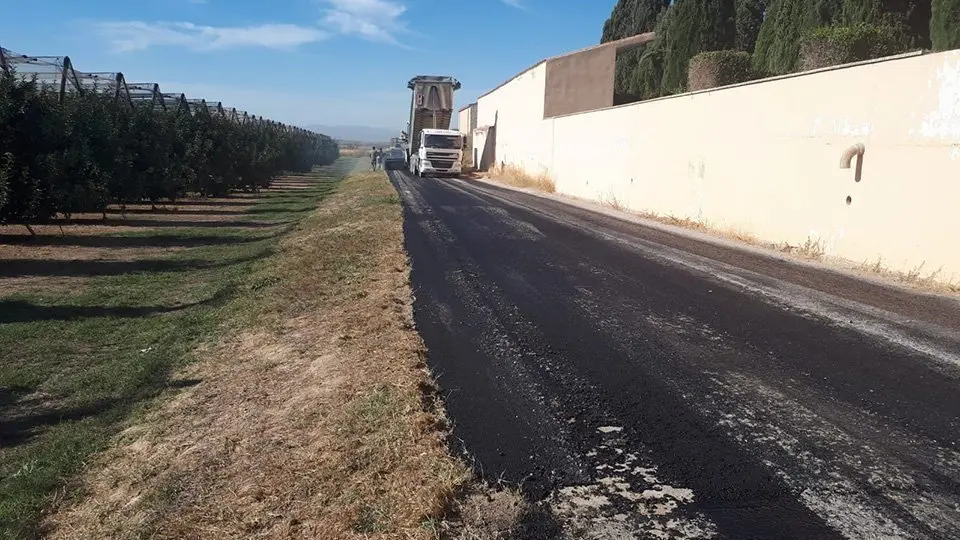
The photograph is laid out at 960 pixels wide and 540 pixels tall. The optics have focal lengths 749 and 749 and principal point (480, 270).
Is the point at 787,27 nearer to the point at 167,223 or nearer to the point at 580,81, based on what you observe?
the point at 580,81

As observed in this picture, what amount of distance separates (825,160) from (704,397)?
878 centimetres

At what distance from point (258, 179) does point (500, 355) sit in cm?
2942

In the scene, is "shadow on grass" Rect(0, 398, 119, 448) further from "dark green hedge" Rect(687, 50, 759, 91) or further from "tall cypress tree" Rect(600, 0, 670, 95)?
"tall cypress tree" Rect(600, 0, 670, 95)

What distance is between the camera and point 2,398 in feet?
21.6

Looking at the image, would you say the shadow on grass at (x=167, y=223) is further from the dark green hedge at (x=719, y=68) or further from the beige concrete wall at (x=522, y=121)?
the beige concrete wall at (x=522, y=121)

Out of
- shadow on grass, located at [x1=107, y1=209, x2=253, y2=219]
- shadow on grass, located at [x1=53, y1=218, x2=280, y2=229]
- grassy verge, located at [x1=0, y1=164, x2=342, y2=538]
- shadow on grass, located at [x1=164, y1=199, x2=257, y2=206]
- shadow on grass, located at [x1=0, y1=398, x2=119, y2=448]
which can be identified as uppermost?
shadow on grass, located at [x1=164, y1=199, x2=257, y2=206]

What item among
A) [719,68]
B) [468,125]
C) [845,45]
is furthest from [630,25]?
[845,45]

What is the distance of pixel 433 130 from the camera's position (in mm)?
43812

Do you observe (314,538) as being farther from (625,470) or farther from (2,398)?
(2,398)

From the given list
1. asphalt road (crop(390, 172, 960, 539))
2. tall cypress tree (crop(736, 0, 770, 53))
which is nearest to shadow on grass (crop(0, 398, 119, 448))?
asphalt road (crop(390, 172, 960, 539))

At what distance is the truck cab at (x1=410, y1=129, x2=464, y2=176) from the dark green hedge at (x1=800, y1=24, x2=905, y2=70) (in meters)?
26.0

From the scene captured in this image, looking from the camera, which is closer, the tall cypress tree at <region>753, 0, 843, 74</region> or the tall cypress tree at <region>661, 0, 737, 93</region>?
the tall cypress tree at <region>753, 0, 843, 74</region>

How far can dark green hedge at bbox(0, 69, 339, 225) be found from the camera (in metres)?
14.1

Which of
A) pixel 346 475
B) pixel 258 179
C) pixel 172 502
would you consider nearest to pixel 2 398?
pixel 172 502
